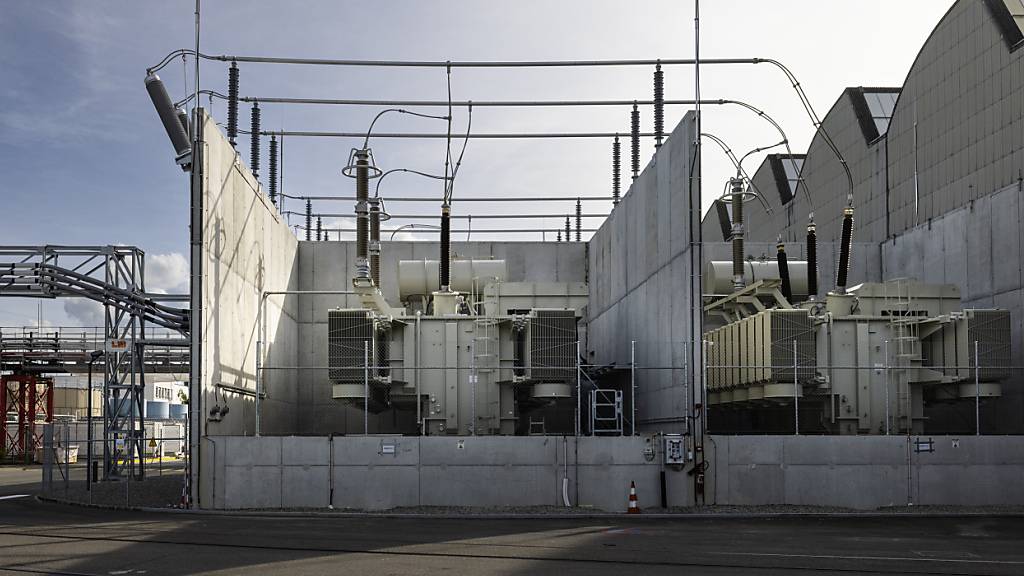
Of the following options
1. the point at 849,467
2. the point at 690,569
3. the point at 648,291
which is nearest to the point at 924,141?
the point at 648,291

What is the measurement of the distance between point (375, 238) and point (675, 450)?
1140 cm

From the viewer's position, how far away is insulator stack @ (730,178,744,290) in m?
34.0

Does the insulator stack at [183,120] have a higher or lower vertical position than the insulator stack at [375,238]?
higher

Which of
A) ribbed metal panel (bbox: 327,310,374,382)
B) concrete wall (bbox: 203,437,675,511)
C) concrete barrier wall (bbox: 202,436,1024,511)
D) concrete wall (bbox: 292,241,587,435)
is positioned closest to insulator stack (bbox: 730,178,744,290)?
concrete barrier wall (bbox: 202,436,1024,511)

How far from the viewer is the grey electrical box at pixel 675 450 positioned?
84.4 feet

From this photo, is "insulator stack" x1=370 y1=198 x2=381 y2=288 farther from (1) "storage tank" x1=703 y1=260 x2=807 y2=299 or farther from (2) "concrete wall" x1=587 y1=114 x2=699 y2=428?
(1) "storage tank" x1=703 y1=260 x2=807 y2=299

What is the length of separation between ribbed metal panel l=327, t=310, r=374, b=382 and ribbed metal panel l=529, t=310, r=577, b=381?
4.71m

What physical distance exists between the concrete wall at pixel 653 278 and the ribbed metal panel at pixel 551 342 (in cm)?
269

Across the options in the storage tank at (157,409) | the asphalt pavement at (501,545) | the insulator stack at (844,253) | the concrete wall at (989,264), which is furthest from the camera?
the storage tank at (157,409)

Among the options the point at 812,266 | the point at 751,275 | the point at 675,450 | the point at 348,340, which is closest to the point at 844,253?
the point at 812,266

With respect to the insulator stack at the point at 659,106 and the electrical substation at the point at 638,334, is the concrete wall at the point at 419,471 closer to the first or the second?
the electrical substation at the point at 638,334

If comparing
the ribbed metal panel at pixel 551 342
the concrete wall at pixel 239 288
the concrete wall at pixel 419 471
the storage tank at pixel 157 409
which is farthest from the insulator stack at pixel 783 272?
the storage tank at pixel 157 409

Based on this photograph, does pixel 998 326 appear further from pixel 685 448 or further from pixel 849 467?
pixel 685 448

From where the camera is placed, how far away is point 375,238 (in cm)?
3134
